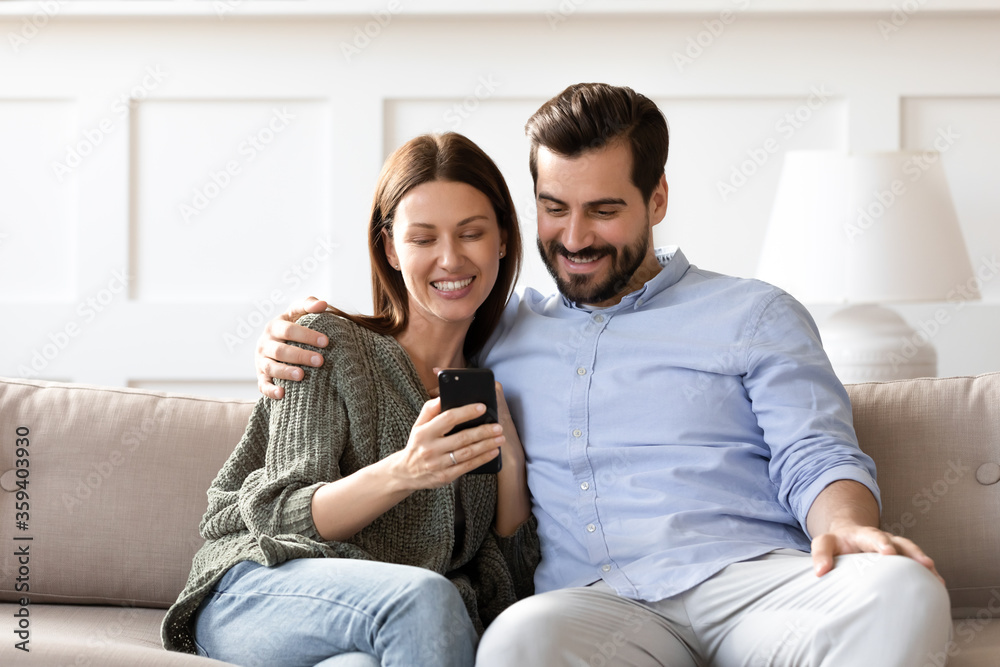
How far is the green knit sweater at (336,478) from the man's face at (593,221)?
12.3 inches

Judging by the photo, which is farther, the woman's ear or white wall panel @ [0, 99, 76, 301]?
white wall panel @ [0, 99, 76, 301]

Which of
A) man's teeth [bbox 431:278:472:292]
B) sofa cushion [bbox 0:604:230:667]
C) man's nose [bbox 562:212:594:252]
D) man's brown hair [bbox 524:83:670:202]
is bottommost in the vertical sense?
sofa cushion [bbox 0:604:230:667]

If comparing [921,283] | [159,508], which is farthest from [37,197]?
[921,283]

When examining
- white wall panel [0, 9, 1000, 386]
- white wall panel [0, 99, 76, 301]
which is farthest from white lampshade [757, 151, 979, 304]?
white wall panel [0, 99, 76, 301]

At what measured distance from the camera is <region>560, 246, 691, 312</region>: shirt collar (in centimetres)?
155

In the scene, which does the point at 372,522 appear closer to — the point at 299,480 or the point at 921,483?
the point at 299,480

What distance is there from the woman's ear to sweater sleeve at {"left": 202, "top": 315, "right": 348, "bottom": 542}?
0.17 meters

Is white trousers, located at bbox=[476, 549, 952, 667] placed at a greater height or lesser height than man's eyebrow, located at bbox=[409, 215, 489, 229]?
lesser

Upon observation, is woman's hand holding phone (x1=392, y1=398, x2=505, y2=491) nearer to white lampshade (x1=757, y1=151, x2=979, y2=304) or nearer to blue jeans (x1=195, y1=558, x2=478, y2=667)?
blue jeans (x1=195, y1=558, x2=478, y2=667)

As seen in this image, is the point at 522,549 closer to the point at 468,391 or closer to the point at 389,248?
the point at 468,391

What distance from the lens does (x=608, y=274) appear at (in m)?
1.55

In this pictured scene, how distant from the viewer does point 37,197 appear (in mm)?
2500

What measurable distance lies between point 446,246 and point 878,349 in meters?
1.14

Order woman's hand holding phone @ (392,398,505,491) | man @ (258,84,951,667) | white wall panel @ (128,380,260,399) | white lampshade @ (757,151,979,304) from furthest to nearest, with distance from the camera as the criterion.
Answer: white wall panel @ (128,380,260,399) < white lampshade @ (757,151,979,304) < woman's hand holding phone @ (392,398,505,491) < man @ (258,84,951,667)
